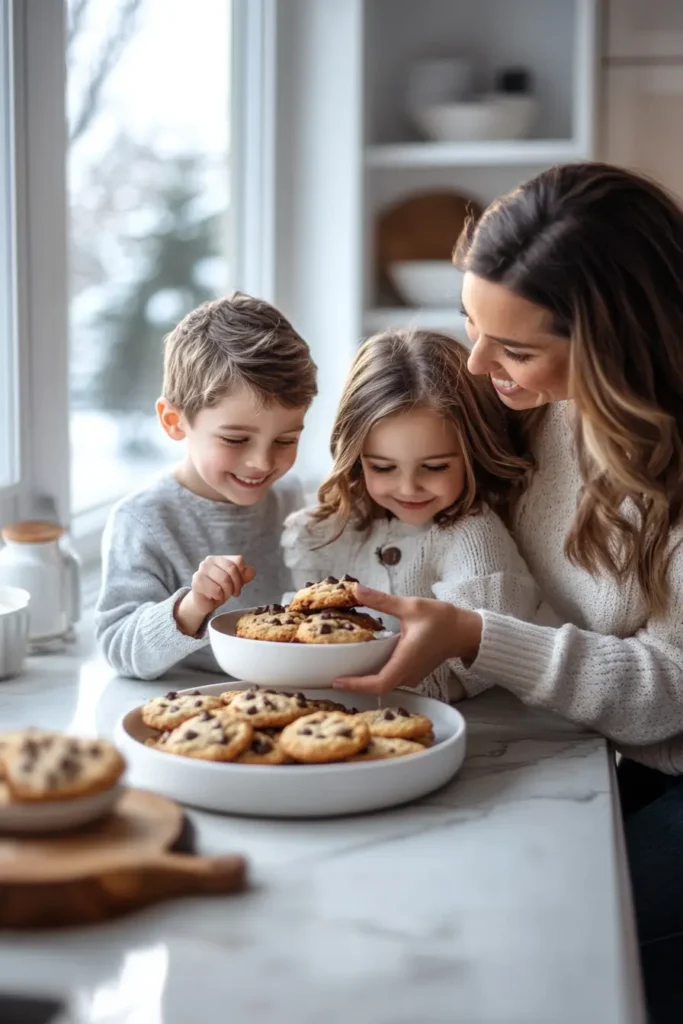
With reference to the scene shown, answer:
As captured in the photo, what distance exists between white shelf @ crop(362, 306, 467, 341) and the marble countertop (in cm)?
191

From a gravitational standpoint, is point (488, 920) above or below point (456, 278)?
below

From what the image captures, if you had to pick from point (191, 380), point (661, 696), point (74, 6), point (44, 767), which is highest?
point (74, 6)

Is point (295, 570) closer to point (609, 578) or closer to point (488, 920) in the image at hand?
point (609, 578)

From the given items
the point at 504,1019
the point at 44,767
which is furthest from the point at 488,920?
the point at 44,767

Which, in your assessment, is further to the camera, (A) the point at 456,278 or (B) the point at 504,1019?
(A) the point at 456,278

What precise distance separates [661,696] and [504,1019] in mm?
648

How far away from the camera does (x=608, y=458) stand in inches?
52.3

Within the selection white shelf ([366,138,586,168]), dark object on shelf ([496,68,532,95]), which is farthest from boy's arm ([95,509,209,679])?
dark object on shelf ([496,68,532,95])

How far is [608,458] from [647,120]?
189cm

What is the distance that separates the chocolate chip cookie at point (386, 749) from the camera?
110cm

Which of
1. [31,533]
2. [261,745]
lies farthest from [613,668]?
[31,533]

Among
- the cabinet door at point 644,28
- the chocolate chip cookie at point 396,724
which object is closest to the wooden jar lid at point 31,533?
the chocolate chip cookie at point 396,724

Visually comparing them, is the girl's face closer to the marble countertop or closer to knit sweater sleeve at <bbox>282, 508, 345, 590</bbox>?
knit sweater sleeve at <bbox>282, 508, 345, 590</bbox>

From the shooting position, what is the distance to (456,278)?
118 inches
